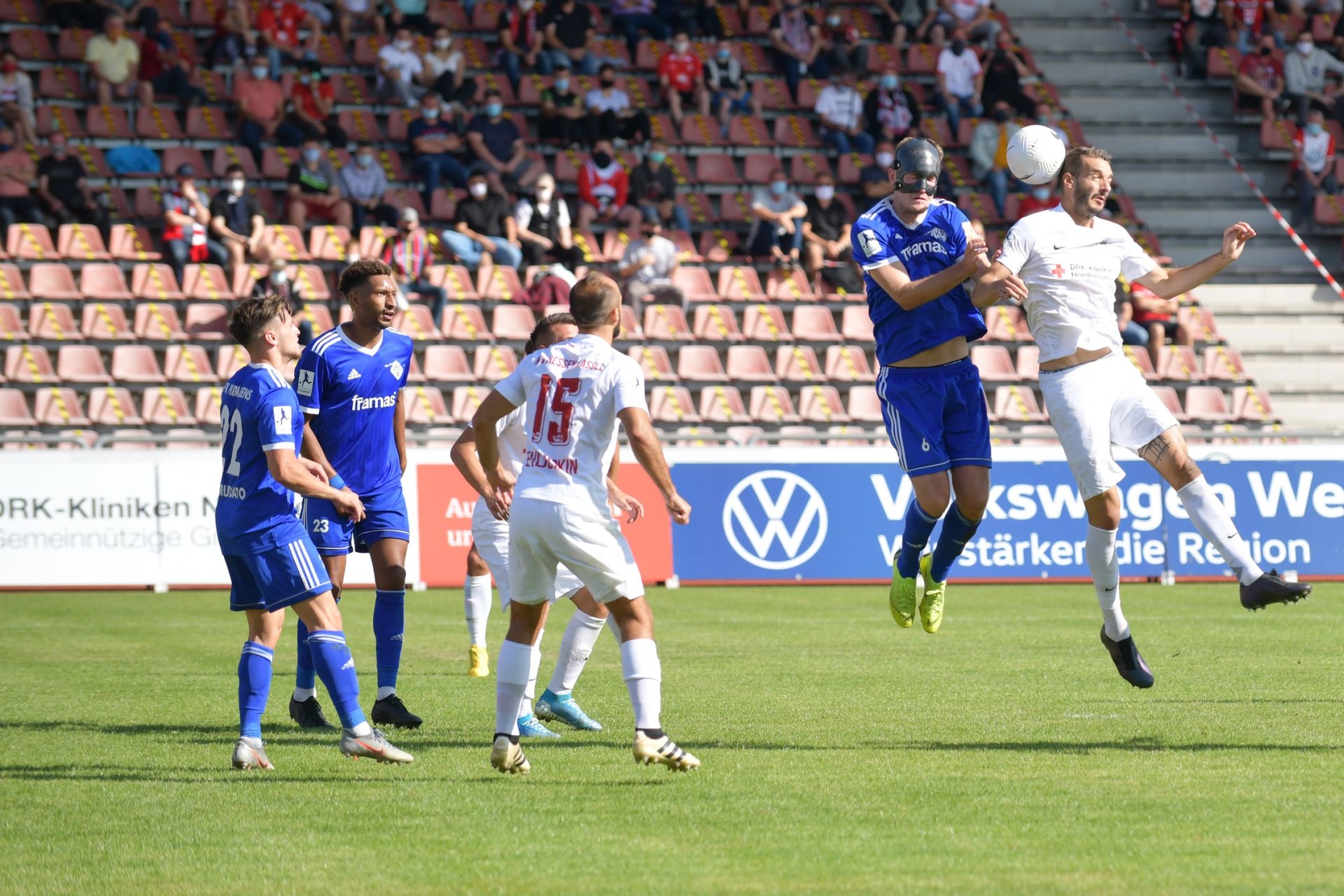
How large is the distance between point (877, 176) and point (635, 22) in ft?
16.2

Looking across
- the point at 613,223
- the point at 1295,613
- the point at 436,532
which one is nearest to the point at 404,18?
the point at 613,223

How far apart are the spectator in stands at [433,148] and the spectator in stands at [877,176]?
19.4 ft

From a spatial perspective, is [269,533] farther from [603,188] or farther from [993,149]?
[993,149]

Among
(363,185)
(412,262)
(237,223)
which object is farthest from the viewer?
(363,185)

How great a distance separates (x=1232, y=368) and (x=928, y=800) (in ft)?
64.7

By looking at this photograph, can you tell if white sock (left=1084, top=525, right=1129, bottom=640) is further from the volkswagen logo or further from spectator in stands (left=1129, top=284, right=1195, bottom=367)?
spectator in stands (left=1129, top=284, right=1195, bottom=367)

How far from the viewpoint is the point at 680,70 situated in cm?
2692

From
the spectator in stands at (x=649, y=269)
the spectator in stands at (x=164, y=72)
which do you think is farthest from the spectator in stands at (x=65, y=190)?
the spectator in stands at (x=649, y=269)

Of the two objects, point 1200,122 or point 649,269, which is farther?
point 1200,122

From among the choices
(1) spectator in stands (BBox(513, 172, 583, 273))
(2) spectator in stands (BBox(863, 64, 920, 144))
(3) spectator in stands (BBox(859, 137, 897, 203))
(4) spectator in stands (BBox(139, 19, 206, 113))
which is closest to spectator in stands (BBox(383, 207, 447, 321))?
(1) spectator in stands (BBox(513, 172, 583, 273))

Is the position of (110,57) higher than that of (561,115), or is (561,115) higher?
(110,57)

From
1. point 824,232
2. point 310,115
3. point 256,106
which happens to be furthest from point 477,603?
point 256,106

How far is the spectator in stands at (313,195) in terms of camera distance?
76.9 ft

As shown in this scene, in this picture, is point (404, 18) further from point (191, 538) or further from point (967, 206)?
point (191, 538)
